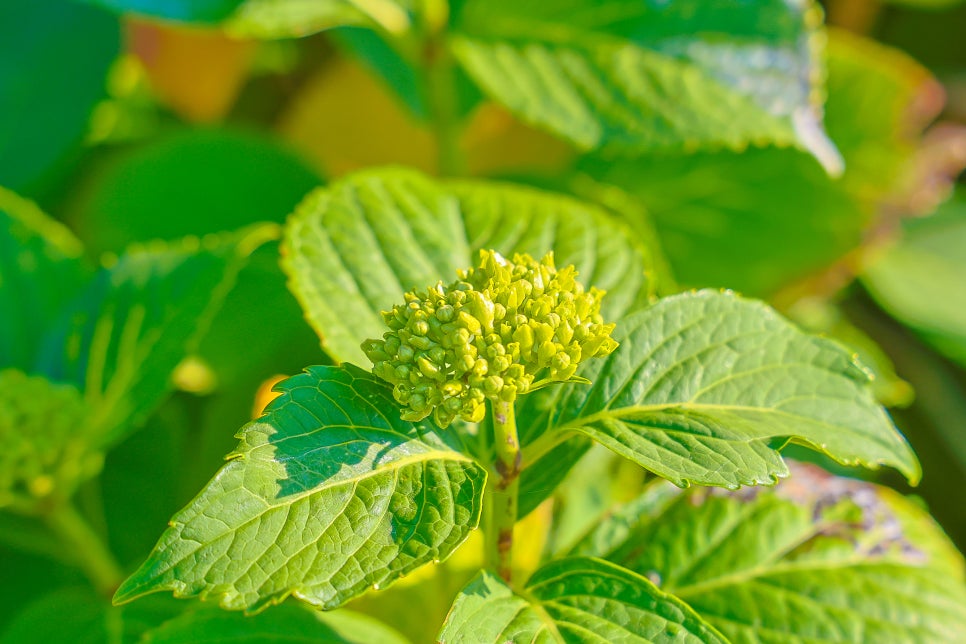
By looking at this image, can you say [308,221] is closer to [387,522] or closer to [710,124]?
[387,522]

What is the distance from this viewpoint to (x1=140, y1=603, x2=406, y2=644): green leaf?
561mm

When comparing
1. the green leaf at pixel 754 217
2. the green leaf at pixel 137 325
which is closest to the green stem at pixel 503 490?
the green leaf at pixel 137 325

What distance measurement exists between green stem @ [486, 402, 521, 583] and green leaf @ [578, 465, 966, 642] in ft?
0.41

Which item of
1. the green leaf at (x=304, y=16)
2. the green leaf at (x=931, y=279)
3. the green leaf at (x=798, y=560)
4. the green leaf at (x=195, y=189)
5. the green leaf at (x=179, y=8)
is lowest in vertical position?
the green leaf at (x=931, y=279)

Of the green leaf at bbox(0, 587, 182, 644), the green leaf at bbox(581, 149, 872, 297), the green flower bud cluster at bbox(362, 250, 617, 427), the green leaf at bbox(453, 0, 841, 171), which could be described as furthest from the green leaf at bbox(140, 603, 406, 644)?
the green leaf at bbox(581, 149, 872, 297)

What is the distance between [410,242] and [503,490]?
21cm

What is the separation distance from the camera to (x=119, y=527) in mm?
799

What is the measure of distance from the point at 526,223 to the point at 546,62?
Answer: 0.78 feet

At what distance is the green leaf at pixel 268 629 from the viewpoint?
561mm

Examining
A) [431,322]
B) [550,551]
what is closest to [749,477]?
[431,322]

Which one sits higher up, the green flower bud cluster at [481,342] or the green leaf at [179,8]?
the green leaf at [179,8]

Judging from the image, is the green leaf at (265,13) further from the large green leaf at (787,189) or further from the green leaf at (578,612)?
the green leaf at (578,612)

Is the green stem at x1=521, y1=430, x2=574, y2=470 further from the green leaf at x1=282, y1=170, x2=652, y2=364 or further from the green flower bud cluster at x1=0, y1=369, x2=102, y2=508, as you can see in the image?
the green flower bud cluster at x1=0, y1=369, x2=102, y2=508

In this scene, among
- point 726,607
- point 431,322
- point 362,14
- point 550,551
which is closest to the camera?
point 431,322
